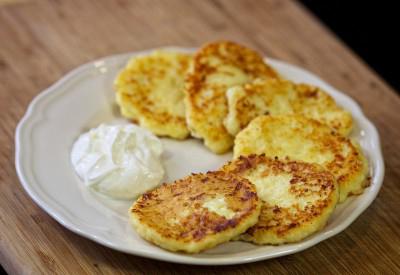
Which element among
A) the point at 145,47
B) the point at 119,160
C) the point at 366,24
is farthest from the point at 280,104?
the point at 366,24

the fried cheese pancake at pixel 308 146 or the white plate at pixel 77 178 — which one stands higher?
the fried cheese pancake at pixel 308 146

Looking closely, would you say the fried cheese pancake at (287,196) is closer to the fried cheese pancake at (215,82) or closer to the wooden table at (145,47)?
the wooden table at (145,47)

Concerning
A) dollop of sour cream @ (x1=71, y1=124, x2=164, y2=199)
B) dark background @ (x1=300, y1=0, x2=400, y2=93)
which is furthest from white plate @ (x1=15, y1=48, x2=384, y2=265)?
dark background @ (x1=300, y1=0, x2=400, y2=93)

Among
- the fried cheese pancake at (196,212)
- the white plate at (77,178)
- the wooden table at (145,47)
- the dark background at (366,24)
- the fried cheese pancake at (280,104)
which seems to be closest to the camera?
the fried cheese pancake at (196,212)

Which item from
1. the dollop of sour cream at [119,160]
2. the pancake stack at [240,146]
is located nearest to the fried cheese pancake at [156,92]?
the pancake stack at [240,146]

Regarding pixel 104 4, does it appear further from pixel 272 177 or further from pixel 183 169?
pixel 272 177

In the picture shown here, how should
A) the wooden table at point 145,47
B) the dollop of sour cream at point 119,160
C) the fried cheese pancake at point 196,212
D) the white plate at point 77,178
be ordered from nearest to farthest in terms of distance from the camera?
the fried cheese pancake at point 196,212 < the white plate at point 77,178 < the wooden table at point 145,47 < the dollop of sour cream at point 119,160
